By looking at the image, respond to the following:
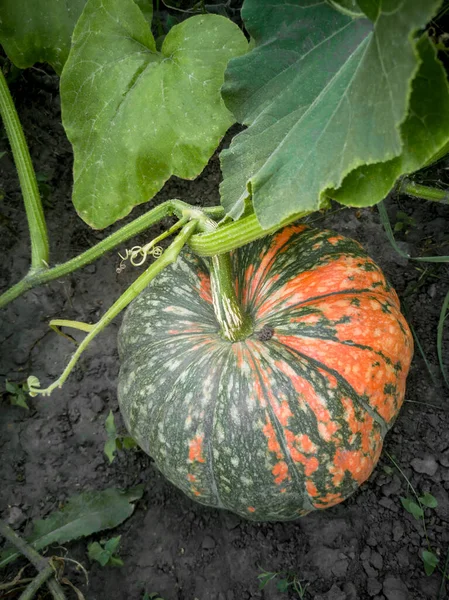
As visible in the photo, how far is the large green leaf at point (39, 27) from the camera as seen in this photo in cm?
159

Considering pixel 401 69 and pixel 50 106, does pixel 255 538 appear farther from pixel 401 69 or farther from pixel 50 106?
pixel 50 106

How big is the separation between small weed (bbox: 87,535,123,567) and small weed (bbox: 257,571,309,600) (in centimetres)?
42

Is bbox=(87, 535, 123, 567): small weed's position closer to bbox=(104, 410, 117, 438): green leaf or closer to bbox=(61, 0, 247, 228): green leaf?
bbox=(104, 410, 117, 438): green leaf

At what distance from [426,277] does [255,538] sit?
1041mm

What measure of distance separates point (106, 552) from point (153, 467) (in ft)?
0.99

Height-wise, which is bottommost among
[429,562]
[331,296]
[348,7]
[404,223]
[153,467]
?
[429,562]

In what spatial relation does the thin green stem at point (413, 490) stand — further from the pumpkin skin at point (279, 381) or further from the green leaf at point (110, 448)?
the green leaf at point (110, 448)

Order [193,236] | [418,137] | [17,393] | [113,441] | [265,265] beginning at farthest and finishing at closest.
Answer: [17,393] → [113,441] → [265,265] → [193,236] → [418,137]

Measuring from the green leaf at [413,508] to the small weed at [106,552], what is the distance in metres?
0.85

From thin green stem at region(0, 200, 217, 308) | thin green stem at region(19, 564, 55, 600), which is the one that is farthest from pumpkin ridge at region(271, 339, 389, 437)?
thin green stem at region(19, 564, 55, 600)

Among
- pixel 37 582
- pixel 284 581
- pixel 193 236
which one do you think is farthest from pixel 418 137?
pixel 37 582

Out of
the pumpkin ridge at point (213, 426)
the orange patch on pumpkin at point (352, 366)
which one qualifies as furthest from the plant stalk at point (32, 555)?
the orange patch on pumpkin at point (352, 366)

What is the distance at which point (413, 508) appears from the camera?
1629mm

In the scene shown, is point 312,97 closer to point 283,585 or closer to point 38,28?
point 38,28
